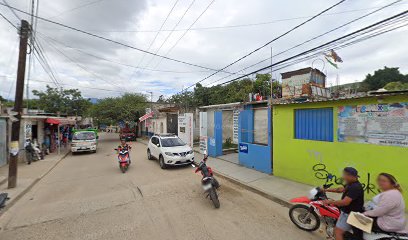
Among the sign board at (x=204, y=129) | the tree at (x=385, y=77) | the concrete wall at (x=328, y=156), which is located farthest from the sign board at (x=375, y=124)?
the tree at (x=385, y=77)

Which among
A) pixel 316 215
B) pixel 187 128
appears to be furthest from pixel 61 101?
pixel 316 215

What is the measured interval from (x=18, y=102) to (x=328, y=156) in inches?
403

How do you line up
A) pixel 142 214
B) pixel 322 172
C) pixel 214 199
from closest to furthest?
pixel 142 214
pixel 214 199
pixel 322 172

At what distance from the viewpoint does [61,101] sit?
27266mm

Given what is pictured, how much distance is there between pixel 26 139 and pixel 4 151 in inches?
71.5

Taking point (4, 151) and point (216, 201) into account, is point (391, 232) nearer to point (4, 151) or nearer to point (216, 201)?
point (216, 201)

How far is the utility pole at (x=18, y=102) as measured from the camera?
7.12 metres

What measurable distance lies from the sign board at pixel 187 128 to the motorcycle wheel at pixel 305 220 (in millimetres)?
10467

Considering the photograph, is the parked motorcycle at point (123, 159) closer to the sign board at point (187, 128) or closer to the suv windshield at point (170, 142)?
the suv windshield at point (170, 142)

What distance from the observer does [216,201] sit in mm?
5391

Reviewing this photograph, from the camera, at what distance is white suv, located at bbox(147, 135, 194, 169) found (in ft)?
31.7

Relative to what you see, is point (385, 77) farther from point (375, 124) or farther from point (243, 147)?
point (375, 124)

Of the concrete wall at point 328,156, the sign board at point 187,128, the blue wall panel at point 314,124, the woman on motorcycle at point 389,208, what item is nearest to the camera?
the woman on motorcycle at point 389,208

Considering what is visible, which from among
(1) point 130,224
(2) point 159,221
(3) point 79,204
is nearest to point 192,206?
(2) point 159,221
